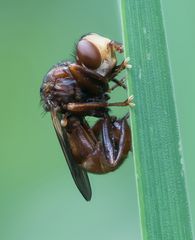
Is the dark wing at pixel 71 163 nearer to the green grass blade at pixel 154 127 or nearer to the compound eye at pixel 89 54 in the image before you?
the compound eye at pixel 89 54

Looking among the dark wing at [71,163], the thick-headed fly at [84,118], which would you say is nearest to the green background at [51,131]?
the thick-headed fly at [84,118]

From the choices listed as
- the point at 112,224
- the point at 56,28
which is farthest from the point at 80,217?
the point at 56,28

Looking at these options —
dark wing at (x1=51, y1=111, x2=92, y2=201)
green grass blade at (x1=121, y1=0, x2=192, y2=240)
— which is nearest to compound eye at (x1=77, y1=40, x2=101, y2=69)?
dark wing at (x1=51, y1=111, x2=92, y2=201)

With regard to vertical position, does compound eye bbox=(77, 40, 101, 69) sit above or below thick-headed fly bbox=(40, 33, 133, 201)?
above

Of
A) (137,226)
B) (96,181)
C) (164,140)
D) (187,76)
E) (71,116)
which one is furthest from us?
(96,181)

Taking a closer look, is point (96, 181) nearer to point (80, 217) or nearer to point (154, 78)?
point (80, 217)

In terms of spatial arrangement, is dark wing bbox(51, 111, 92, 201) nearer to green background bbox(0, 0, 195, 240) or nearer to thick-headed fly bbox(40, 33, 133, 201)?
thick-headed fly bbox(40, 33, 133, 201)

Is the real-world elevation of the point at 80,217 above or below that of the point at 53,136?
below

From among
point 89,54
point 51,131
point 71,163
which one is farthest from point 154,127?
point 51,131
